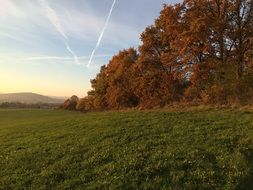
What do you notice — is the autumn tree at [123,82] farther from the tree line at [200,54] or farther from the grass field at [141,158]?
the grass field at [141,158]

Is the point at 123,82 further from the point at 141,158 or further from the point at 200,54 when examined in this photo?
the point at 141,158

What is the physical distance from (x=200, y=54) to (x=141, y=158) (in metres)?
34.0

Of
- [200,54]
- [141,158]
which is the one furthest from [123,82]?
[141,158]

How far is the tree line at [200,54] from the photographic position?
4141cm

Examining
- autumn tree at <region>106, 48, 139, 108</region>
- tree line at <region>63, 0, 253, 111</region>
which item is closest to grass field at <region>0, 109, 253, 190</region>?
tree line at <region>63, 0, 253, 111</region>

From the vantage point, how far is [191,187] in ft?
43.2

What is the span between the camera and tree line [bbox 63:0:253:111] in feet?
136

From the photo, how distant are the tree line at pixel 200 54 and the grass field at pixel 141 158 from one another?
15070 millimetres

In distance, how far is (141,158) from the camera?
54.2 feet

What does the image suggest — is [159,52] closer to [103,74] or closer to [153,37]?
[153,37]

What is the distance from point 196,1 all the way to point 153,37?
1282cm

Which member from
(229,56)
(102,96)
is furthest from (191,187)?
(102,96)

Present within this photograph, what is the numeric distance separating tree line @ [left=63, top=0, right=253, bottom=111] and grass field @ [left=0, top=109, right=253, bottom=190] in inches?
593

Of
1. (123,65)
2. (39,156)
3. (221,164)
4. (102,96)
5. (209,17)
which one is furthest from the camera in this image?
(102,96)
